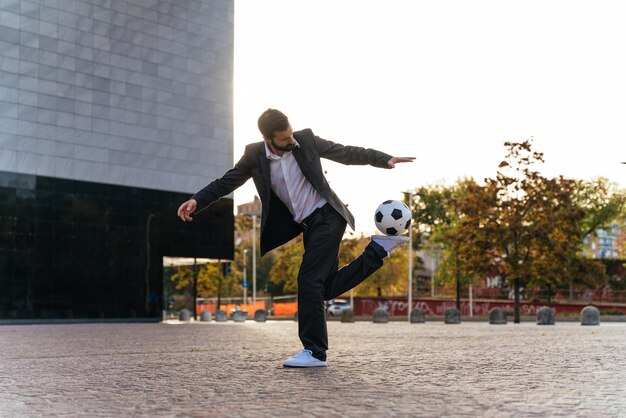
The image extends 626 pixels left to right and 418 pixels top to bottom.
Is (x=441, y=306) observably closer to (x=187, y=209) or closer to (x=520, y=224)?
(x=520, y=224)

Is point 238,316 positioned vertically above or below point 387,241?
below

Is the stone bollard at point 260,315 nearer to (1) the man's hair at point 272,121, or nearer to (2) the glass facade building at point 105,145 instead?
(2) the glass facade building at point 105,145

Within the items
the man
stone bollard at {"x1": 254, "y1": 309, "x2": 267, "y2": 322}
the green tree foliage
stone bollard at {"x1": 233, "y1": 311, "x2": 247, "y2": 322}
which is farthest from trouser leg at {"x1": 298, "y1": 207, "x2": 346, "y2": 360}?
the green tree foliage

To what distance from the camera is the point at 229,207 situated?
39656 mm

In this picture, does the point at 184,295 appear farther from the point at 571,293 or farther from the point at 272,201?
the point at 272,201

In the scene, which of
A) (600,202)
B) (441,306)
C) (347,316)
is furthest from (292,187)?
(600,202)

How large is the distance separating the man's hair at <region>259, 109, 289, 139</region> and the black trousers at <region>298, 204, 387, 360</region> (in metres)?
0.73

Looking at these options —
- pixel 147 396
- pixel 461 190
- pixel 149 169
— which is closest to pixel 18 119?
pixel 149 169

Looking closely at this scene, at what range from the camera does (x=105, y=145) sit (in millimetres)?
34375

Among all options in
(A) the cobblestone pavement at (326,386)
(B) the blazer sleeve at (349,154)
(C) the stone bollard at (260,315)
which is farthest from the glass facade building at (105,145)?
(B) the blazer sleeve at (349,154)

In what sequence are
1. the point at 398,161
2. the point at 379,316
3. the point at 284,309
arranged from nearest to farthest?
the point at 398,161
the point at 379,316
the point at 284,309

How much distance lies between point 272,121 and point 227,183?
2.96 ft

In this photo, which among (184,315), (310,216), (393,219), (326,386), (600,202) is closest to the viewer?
(326,386)

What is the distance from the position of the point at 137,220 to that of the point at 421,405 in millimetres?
32793
